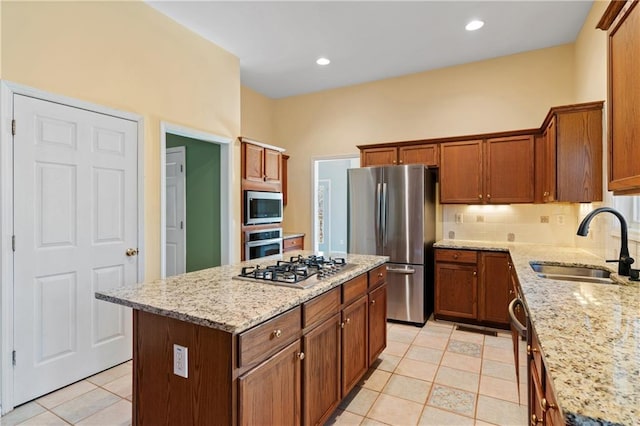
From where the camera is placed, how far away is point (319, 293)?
5.92 ft

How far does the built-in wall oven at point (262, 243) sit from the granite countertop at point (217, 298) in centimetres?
191

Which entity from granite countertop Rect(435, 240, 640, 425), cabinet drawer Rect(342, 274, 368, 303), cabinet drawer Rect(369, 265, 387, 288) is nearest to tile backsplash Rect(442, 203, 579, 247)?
cabinet drawer Rect(369, 265, 387, 288)

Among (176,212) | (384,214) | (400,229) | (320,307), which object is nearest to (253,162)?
(176,212)

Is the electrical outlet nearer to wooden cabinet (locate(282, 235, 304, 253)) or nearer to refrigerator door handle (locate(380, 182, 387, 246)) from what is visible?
refrigerator door handle (locate(380, 182, 387, 246))

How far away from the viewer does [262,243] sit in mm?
4254

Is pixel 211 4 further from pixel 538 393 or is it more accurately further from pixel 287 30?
pixel 538 393

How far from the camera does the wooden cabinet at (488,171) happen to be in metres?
3.73

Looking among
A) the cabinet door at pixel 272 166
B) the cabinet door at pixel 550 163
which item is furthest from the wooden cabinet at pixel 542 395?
the cabinet door at pixel 272 166

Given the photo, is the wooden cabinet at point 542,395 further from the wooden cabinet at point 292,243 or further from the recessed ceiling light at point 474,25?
the wooden cabinet at point 292,243

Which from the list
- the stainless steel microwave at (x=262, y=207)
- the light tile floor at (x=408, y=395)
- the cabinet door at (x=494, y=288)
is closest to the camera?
the light tile floor at (x=408, y=395)

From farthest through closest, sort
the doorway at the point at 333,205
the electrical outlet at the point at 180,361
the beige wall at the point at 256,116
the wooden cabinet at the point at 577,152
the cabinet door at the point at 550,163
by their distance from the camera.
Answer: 1. the doorway at the point at 333,205
2. the beige wall at the point at 256,116
3. the cabinet door at the point at 550,163
4. the wooden cabinet at the point at 577,152
5. the electrical outlet at the point at 180,361

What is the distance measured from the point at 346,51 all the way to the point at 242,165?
1819mm

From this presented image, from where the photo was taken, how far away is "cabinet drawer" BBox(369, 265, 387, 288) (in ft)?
8.62

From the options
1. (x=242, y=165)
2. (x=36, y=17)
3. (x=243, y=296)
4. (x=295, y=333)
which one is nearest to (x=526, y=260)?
(x=295, y=333)
